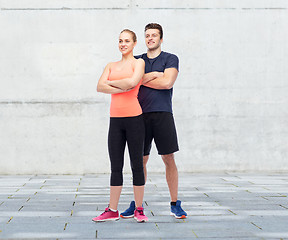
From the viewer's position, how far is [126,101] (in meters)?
3.82

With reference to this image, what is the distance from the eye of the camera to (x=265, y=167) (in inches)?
309

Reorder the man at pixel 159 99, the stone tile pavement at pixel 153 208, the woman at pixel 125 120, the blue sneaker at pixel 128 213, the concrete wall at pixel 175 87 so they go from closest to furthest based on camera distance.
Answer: the stone tile pavement at pixel 153 208 < the woman at pixel 125 120 < the man at pixel 159 99 < the blue sneaker at pixel 128 213 < the concrete wall at pixel 175 87

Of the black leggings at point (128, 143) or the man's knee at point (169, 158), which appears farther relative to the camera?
the man's knee at point (169, 158)

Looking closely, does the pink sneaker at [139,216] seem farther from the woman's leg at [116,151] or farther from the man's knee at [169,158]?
the man's knee at [169,158]

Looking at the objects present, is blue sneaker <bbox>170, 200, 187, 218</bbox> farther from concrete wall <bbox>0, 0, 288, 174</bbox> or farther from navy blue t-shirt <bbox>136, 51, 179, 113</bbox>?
concrete wall <bbox>0, 0, 288, 174</bbox>

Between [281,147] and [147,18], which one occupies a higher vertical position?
[147,18]

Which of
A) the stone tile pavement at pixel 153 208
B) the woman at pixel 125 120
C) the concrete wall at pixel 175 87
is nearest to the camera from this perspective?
the stone tile pavement at pixel 153 208

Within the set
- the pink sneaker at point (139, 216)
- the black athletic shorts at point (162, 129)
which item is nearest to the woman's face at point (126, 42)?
the black athletic shorts at point (162, 129)

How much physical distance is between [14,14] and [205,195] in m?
4.49

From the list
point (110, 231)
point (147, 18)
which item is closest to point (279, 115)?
point (147, 18)

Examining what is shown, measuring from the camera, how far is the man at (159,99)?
394 cm

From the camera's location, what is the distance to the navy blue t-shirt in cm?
397

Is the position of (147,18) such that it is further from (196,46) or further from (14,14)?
(14,14)

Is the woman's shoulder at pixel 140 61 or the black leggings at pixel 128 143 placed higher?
A: the woman's shoulder at pixel 140 61
